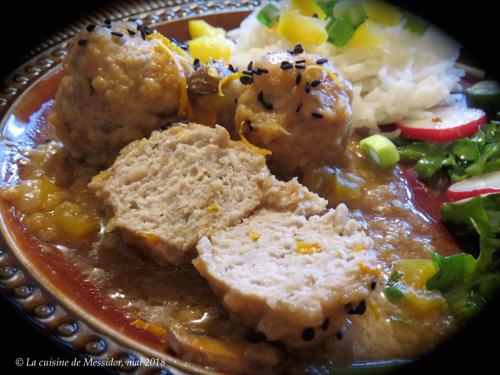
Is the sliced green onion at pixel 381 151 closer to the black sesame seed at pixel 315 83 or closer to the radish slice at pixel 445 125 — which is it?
the radish slice at pixel 445 125

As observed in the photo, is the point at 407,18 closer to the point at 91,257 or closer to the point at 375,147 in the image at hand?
the point at 375,147

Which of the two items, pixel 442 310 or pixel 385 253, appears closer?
pixel 442 310

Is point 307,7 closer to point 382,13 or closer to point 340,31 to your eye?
point 340,31

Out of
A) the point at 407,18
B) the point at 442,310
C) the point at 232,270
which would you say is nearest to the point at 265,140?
the point at 232,270

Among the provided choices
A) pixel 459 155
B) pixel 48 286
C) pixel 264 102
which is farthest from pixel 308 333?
pixel 459 155

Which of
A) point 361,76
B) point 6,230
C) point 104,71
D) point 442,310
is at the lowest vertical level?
point 442,310

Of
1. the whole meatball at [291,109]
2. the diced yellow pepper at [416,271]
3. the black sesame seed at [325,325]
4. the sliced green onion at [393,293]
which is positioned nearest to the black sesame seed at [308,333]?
the black sesame seed at [325,325]

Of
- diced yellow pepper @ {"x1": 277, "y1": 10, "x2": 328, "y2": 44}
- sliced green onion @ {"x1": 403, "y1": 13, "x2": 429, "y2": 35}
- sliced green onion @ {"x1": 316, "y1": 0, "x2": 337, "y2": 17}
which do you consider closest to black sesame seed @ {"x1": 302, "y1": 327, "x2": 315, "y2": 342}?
diced yellow pepper @ {"x1": 277, "y1": 10, "x2": 328, "y2": 44}

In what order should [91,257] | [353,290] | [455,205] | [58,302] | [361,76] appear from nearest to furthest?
[353,290] < [58,302] < [91,257] < [455,205] < [361,76]
